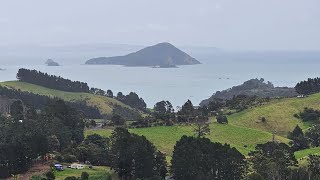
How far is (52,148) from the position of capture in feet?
191

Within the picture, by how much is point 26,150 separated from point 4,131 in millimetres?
7313

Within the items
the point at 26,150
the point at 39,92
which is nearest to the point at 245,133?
the point at 26,150

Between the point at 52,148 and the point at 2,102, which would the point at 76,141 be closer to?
the point at 52,148

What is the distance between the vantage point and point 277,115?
8394 cm

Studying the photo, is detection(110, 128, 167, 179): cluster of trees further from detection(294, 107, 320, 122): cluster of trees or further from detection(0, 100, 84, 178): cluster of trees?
detection(294, 107, 320, 122): cluster of trees

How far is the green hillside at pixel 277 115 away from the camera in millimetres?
80000

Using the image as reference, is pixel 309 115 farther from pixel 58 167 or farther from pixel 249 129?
pixel 58 167

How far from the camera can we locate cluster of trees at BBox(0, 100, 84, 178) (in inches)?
1901

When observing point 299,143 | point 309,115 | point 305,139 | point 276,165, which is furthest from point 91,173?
point 309,115

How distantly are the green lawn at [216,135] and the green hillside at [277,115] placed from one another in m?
6.43

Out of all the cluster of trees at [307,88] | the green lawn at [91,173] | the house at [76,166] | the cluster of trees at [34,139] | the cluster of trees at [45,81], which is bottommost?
the green lawn at [91,173]

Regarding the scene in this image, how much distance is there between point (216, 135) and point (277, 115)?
61.3ft

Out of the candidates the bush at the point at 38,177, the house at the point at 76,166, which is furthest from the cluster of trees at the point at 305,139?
the bush at the point at 38,177

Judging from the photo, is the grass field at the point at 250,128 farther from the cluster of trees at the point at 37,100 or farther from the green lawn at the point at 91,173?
the cluster of trees at the point at 37,100
